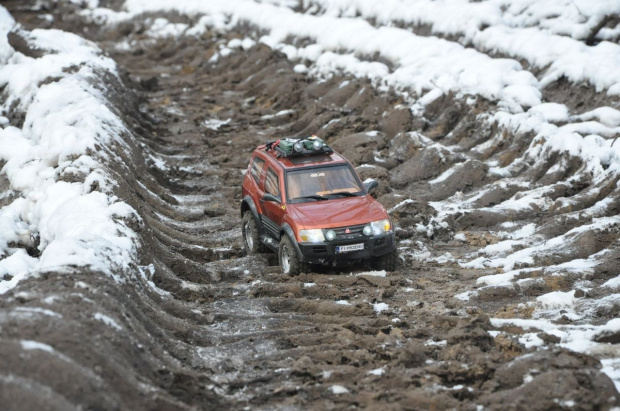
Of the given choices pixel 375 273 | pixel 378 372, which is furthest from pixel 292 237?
pixel 378 372

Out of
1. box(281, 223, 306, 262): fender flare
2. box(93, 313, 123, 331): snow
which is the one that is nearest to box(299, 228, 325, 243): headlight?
box(281, 223, 306, 262): fender flare

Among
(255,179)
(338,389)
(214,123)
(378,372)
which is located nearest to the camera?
(338,389)

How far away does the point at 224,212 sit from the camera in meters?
15.8

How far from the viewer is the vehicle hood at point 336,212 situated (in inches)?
465

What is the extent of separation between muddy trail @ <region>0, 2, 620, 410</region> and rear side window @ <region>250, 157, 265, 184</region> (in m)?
1.25

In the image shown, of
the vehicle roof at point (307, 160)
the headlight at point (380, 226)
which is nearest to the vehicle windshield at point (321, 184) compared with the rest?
the vehicle roof at point (307, 160)

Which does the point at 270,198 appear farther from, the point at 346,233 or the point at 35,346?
the point at 35,346

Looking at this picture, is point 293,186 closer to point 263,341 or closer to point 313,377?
point 263,341

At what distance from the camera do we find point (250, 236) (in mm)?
13469

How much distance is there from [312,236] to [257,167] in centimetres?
259

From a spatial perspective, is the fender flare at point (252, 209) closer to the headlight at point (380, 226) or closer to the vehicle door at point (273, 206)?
the vehicle door at point (273, 206)

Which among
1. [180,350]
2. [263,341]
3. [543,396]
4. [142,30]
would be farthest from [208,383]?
[142,30]

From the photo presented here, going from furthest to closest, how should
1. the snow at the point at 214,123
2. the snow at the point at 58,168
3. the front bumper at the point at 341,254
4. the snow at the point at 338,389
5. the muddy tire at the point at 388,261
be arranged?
the snow at the point at 214,123
the muddy tire at the point at 388,261
the front bumper at the point at 341,254
the snow at the point at 58,168
the snow at the point at 338,389

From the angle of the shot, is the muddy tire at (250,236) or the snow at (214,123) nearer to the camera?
the muddy tire at (250,236)
